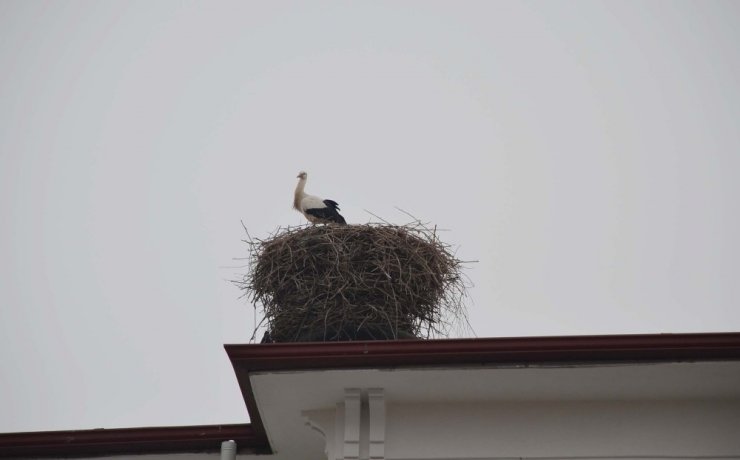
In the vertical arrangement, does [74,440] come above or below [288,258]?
below

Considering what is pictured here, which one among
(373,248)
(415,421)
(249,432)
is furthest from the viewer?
(373,248)

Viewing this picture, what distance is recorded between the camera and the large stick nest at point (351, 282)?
836 cm

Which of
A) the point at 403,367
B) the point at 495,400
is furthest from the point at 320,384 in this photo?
the point at 495,400

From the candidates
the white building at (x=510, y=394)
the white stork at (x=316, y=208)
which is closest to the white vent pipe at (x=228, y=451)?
the white building at (x=510, y=394)

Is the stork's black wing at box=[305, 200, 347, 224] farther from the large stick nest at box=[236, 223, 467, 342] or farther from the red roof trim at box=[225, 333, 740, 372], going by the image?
the red roof trim at box=[225, 333, 740, 372]

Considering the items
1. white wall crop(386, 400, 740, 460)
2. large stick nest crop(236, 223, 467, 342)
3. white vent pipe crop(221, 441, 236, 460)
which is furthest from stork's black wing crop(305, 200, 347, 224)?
white wall crop(386, 400, 740, 460)

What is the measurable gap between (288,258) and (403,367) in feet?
8.01

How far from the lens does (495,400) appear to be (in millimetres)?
7352

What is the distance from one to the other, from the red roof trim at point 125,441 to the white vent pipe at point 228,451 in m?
0.21

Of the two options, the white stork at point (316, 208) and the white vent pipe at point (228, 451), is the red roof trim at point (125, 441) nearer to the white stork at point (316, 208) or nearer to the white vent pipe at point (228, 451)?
the white vent pipe at point (228, 451)

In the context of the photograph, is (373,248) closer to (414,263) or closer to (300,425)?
(414,263)

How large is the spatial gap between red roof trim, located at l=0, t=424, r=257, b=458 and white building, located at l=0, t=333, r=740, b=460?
23.3 inches

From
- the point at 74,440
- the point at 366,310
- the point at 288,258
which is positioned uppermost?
the point at 288,258

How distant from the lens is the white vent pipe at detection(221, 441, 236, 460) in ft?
25.3
